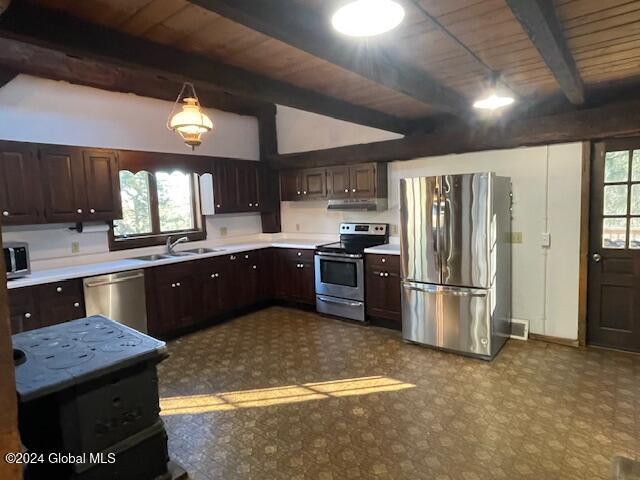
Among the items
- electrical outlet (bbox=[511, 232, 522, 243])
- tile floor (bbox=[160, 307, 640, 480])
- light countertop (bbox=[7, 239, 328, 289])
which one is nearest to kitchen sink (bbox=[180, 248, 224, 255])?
light countertop (bbox=[7, 239, 328, 289])

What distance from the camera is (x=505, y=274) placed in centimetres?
394

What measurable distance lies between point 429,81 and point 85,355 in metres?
2.76

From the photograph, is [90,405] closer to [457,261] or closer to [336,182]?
[457,261]

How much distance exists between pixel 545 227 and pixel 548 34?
2.59 metres

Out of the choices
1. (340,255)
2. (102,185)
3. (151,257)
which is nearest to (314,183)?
(340,255)

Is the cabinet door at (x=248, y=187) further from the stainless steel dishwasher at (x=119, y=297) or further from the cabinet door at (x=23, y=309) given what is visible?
the cabinet door at (x=23, y=309)

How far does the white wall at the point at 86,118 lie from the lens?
3.74 metres

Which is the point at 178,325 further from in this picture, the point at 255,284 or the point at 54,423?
the point at 54,423

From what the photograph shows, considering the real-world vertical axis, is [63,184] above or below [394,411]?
above

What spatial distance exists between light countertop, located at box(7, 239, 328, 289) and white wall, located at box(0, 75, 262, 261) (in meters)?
0.26

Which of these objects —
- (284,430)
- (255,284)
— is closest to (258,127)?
(255,284)

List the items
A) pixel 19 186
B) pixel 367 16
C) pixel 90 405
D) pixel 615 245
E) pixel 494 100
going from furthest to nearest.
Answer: pixel 615 245
pixel 19 186
pixel 494 100
pixel 90 405
pixel 367 16

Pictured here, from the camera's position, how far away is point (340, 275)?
→ 4875 millimetres

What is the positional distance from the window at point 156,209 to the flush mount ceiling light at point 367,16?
3.74m
